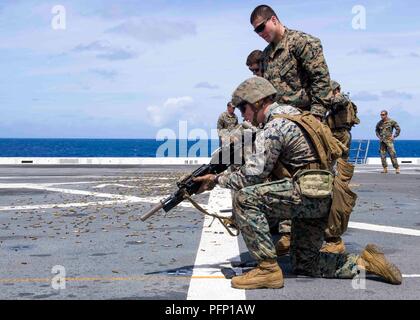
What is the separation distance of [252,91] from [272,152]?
1.62 feet

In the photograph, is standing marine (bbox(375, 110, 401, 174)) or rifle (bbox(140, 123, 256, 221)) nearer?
rifle (bbox(140, 123, 256, 221))

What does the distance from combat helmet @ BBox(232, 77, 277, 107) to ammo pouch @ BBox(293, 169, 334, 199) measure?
621mm

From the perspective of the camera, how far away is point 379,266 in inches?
180

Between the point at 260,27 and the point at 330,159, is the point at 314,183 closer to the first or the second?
the point at 330,159

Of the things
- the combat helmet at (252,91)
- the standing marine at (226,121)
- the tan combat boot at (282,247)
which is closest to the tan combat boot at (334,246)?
the tan combat boot at (282,247)

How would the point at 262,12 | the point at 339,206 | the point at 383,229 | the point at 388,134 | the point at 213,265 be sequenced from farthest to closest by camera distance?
1. the point at 388,134
2. the point at 383,229
3. the point at 262,12
4. the point at 213,265
5. the point at 339,206

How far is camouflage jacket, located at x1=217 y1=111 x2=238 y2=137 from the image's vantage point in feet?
43.9

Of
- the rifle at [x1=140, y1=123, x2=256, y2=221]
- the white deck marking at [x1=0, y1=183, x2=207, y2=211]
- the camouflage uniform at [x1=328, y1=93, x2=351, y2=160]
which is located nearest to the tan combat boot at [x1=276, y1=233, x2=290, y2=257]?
the camouflage uniform at [x1=328, y1=93, x2=351, y2=160]

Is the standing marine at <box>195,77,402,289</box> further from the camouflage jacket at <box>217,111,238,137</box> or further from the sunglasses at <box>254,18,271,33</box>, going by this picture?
the camouflage jacket at <box>217,111,238,137</box>

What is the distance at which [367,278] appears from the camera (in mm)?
4707

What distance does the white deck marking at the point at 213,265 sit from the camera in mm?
4223

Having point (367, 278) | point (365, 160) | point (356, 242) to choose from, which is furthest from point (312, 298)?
point (365, 160)

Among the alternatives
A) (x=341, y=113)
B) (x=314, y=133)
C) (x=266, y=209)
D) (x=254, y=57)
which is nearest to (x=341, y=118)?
(x=341, y=113)

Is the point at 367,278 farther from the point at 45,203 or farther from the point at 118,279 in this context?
the point at 45,203
